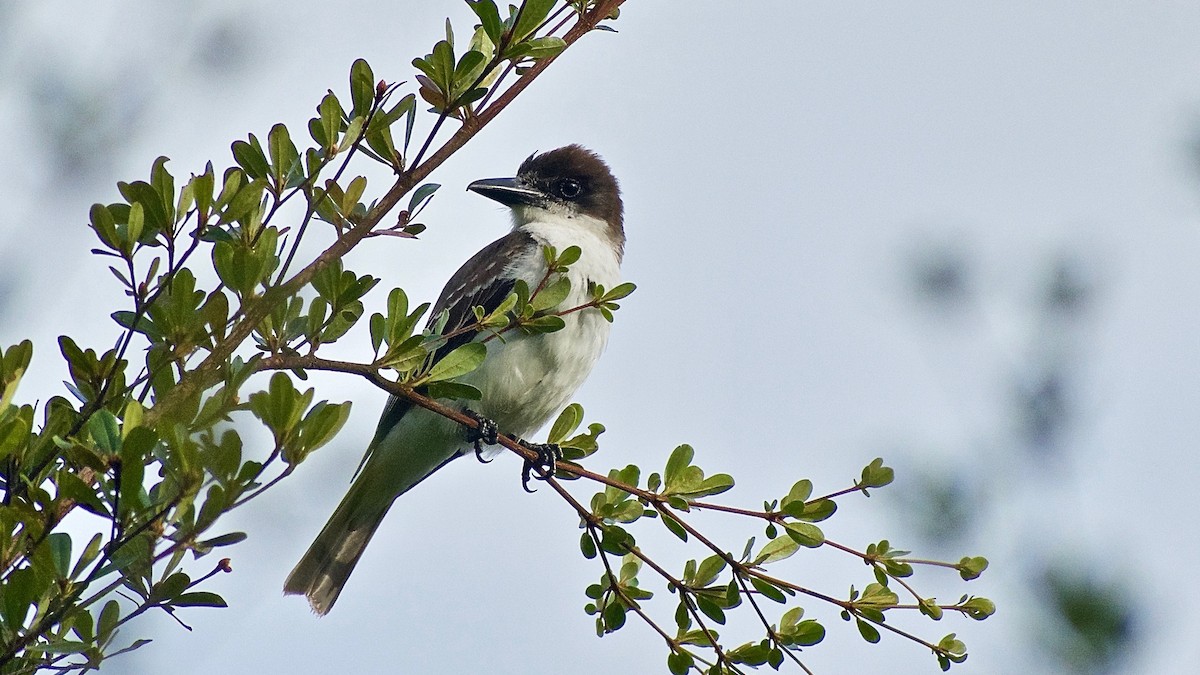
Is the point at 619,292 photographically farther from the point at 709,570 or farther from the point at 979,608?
the point at 979,608

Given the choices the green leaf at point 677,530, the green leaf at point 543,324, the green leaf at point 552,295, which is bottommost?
the green leaf at point 677,530

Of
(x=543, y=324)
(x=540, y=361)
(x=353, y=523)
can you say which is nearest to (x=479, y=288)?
(x=540, y=361)

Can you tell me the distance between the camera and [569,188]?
645 centimetres

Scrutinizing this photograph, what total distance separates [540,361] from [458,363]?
2.49m

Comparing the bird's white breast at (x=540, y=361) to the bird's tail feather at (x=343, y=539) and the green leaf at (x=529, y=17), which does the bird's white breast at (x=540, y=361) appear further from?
the green leaf at (x=529, y=17)

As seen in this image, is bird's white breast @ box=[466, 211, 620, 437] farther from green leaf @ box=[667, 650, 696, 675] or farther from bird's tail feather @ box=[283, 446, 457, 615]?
green leaf @ box=[667, 650, 696, 675]

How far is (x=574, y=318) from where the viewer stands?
5121 millimetres

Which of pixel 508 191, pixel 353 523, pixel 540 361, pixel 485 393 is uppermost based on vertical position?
pixel 508 191

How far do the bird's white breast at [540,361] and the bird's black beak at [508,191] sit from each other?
614 millimetres

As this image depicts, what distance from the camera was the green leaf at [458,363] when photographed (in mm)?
2602

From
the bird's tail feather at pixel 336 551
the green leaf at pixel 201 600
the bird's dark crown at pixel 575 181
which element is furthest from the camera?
the bird's dark crown at pixel 575 181

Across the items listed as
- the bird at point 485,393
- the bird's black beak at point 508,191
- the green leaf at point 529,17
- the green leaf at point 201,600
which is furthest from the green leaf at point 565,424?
the bird's black beak at point 508,191

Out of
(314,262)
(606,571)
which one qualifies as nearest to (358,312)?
(314,262)

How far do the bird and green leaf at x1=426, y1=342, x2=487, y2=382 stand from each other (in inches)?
86.9
